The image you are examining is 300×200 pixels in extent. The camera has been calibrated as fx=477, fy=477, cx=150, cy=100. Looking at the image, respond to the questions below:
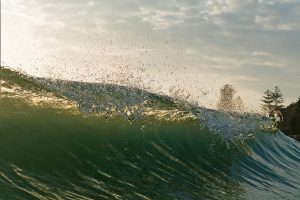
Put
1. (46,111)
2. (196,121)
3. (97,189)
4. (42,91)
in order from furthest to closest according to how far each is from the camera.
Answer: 1. (196,121)
2. (42,91)
3. (46,111)
4. (97,189)

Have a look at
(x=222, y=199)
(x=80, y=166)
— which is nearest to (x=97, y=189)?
(x=80, y=166)

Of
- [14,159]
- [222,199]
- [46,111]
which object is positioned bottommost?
[222,199]

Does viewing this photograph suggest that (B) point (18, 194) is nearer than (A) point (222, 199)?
Yes

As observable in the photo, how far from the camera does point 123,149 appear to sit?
38.6ft

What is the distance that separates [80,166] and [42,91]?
16.2 ft

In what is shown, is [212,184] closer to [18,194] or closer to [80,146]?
[80,146]

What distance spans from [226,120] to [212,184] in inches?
254

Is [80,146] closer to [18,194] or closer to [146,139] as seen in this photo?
[146,139]

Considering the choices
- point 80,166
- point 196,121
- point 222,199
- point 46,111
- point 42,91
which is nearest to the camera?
point 222,199

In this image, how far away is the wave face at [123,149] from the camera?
29.1 ft

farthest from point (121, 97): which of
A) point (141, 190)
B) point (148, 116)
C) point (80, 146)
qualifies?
→ point (141, 190)

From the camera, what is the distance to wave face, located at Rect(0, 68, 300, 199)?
29.1ft

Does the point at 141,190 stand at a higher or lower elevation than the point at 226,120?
lower

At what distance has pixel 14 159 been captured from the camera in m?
9.33
